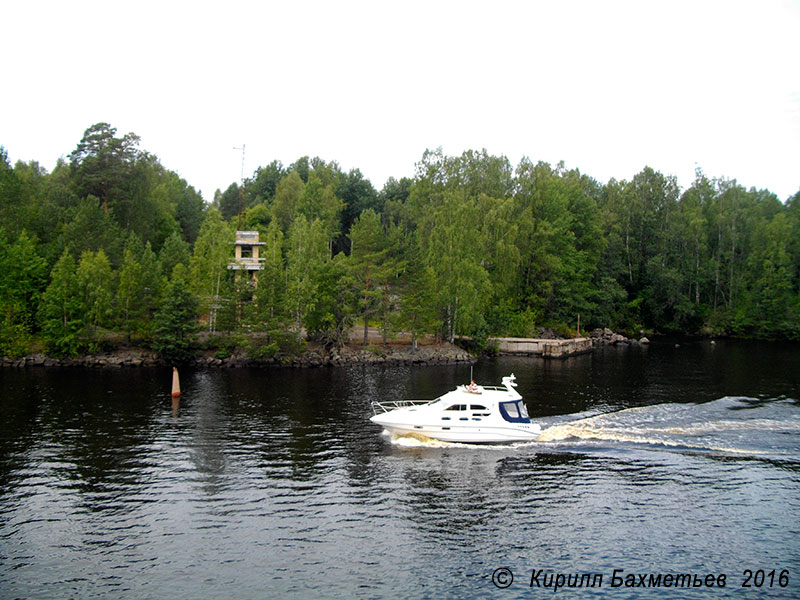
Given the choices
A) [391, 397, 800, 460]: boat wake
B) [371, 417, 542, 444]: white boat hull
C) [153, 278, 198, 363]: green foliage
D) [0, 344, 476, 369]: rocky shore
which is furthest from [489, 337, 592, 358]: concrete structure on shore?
[371, 417, 542, 444]: white boat hull

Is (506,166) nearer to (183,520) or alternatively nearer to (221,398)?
(221,398)

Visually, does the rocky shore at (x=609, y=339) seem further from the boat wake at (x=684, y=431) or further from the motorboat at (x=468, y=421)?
the motorboat at (x=468, y=421)

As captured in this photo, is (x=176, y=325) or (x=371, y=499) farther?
(x=176, y=325)

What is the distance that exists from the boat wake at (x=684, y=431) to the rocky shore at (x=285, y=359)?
28.6m

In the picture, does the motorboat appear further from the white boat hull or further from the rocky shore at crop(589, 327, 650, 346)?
the rocky shore at crop(589, 327, 650, 346)

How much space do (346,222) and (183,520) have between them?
3953 inches

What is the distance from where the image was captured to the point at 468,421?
114ft

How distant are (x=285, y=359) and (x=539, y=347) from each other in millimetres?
32565

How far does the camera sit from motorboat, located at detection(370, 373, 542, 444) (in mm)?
34594

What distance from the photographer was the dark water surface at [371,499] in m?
20.8

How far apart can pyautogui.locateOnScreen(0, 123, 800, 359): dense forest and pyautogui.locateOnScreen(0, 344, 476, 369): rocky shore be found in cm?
140

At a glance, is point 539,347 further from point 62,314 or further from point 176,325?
point 62,314

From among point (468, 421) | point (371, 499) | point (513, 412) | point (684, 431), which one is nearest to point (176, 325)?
point (468, 421)

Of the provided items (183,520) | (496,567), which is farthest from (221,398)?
(496,567)
